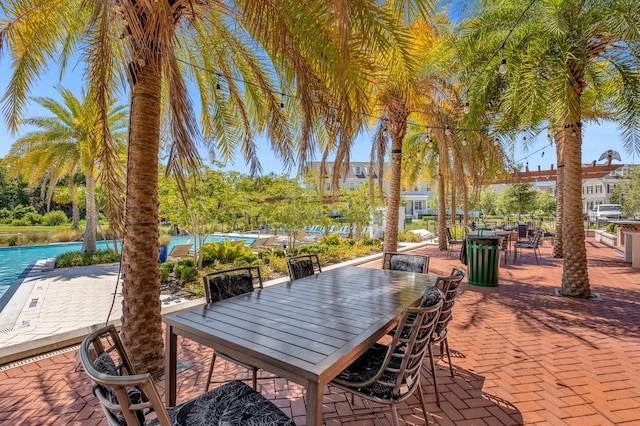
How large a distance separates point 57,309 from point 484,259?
8022 millimetres

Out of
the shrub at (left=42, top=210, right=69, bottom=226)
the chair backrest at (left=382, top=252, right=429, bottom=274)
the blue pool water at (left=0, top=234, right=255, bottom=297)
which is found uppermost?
the shrub at (left=42, top=210, right=69, bottom=226)

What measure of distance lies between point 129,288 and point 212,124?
145 inches

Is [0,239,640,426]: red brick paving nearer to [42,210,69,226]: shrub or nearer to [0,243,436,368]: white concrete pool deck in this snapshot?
[0,243,436,368]: white concrete pool deck

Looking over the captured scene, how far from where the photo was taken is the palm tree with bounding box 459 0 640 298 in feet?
15.4

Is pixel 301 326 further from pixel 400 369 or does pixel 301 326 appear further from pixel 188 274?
pixel 188 274

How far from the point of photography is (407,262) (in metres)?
4.61

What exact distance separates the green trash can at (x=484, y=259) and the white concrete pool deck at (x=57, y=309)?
4188 millimetres

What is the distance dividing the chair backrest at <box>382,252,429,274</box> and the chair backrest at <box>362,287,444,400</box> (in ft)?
7.47

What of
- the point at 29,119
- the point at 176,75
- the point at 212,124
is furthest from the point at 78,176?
the point at 176,75

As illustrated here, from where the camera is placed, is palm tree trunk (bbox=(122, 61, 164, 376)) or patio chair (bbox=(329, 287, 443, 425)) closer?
patio chair (bbox=(329, 287, 443, 425))

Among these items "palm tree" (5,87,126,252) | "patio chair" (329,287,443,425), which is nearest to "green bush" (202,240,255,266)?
"palm tree" (5,87,126,252)

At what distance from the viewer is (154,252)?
3035 millimetres

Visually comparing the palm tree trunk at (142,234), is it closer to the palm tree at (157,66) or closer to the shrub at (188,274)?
the palm tree at (157,66)

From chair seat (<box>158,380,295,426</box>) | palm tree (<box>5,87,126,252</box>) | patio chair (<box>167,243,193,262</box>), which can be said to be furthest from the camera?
palm tree (<box>5,87,126,252</box>)
